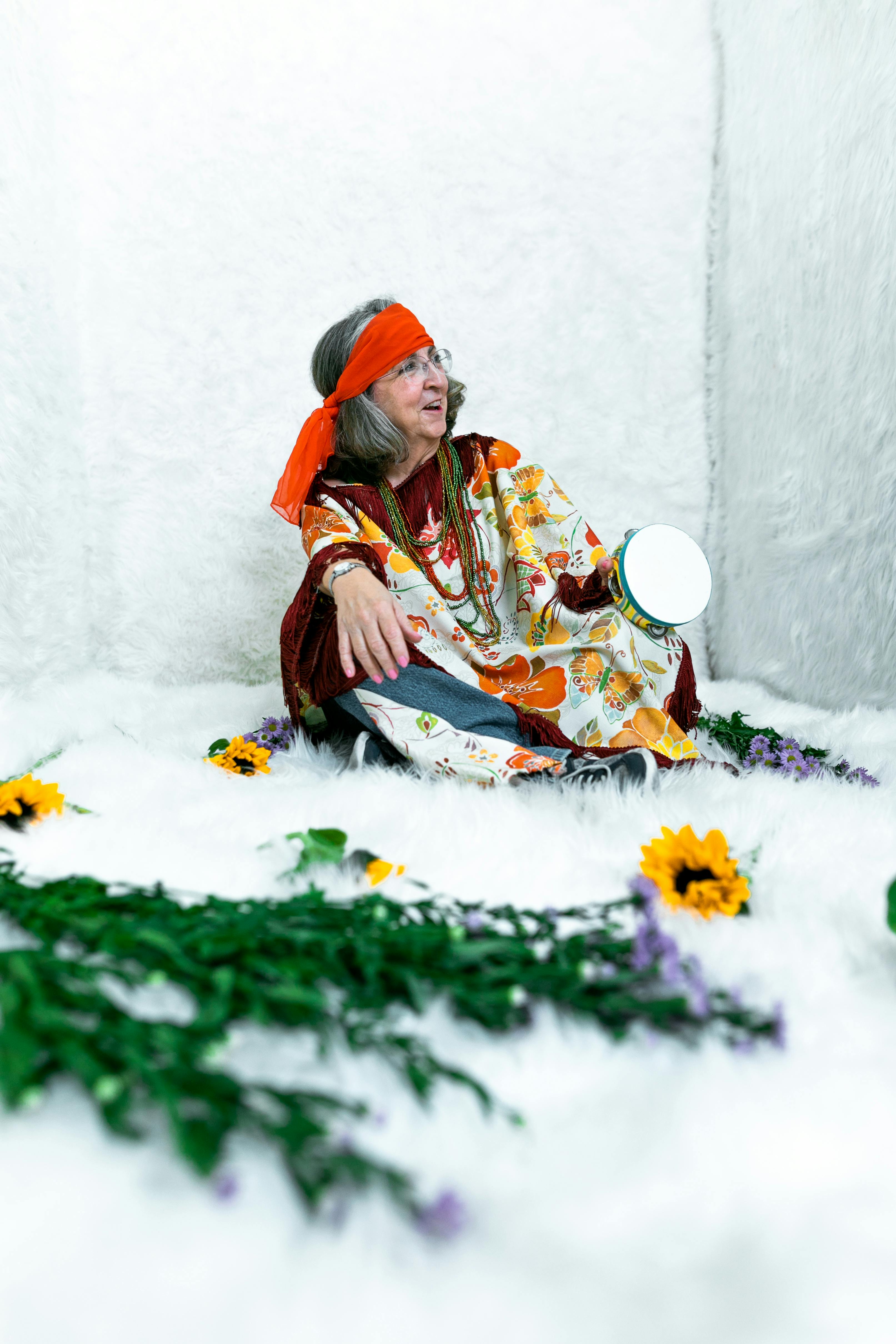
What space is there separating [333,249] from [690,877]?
1693 millimetres

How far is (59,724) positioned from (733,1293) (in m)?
1.11

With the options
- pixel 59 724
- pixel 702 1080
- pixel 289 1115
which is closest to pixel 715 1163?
pixel 702 1080

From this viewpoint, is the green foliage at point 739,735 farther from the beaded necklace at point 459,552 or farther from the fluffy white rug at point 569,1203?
the fluffy white rug at point 569,1203

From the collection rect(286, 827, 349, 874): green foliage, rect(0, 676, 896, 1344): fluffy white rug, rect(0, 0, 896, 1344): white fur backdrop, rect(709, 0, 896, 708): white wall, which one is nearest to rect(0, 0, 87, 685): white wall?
rect(0, 0, 896, 1344): white fur backdrop

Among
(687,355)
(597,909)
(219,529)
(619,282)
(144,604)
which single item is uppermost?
(619,282)

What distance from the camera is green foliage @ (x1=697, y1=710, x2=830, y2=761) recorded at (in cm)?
124

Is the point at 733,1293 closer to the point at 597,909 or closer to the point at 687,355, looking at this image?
the point at 597,909

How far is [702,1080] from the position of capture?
18.0 inches

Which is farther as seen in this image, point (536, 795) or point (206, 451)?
point (206, 451)

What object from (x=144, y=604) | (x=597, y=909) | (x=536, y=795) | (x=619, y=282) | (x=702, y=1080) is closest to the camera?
(x=702, y=1080)

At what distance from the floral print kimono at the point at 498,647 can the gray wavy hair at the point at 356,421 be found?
52 millimetres

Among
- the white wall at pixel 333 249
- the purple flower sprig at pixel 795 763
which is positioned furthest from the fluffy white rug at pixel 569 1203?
the white wall at pixel 333 249

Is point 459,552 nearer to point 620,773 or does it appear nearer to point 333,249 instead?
point 620,773

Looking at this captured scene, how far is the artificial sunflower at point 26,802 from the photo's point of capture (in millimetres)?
785
